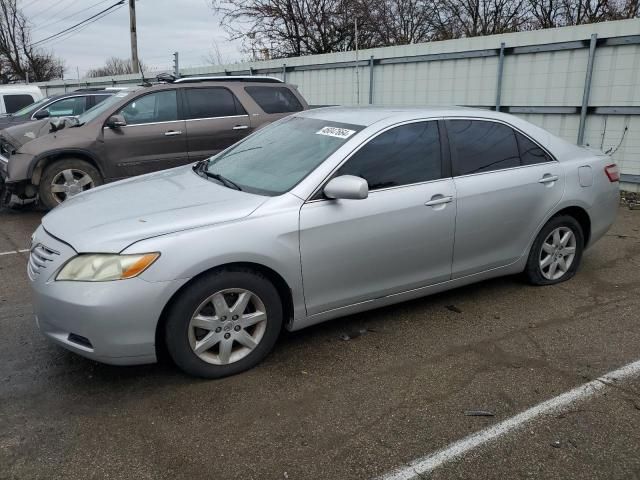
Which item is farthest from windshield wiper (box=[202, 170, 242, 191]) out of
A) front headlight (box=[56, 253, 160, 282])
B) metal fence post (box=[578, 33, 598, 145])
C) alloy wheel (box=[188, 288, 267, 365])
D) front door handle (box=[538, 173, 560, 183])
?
metal fence post (box=[578, 33, 598, 145])

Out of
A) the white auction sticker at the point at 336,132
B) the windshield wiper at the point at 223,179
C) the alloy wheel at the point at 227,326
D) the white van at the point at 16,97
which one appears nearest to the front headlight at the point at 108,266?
the alloy wheel at the point at 227,326

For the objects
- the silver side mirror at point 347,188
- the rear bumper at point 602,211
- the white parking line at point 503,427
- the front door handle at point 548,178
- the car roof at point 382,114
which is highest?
the car roof at point 382,114

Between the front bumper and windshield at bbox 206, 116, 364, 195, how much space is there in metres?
1.03

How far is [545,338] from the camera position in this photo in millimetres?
3873

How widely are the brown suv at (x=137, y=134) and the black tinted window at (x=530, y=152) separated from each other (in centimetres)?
459

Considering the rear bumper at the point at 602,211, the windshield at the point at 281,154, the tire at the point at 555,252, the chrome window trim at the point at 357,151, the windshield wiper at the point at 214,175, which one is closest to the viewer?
the chrome window trim at the point at 357,151

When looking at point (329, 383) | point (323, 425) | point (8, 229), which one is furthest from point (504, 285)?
point (8, 229)

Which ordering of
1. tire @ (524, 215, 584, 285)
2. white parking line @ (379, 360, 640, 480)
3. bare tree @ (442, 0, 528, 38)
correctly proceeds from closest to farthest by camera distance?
white parking line @ (379, 360, 640, 480) → tire @ (524, 215, 584, 285) → bare tree @ (442, 0, 528, 38)

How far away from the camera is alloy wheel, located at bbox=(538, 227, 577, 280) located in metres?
4.71

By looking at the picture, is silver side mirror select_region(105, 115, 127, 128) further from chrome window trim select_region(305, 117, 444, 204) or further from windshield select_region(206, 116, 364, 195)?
chrome window trim select_region(305, 117, 444, 204)

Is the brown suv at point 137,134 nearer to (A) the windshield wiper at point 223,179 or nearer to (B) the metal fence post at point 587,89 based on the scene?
(A) the windshield wiper at point 223,179

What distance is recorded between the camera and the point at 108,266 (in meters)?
2.97

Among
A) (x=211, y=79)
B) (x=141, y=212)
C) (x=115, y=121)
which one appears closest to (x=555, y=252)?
(x=141, y=212)

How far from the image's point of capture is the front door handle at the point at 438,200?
3860 millimetres
